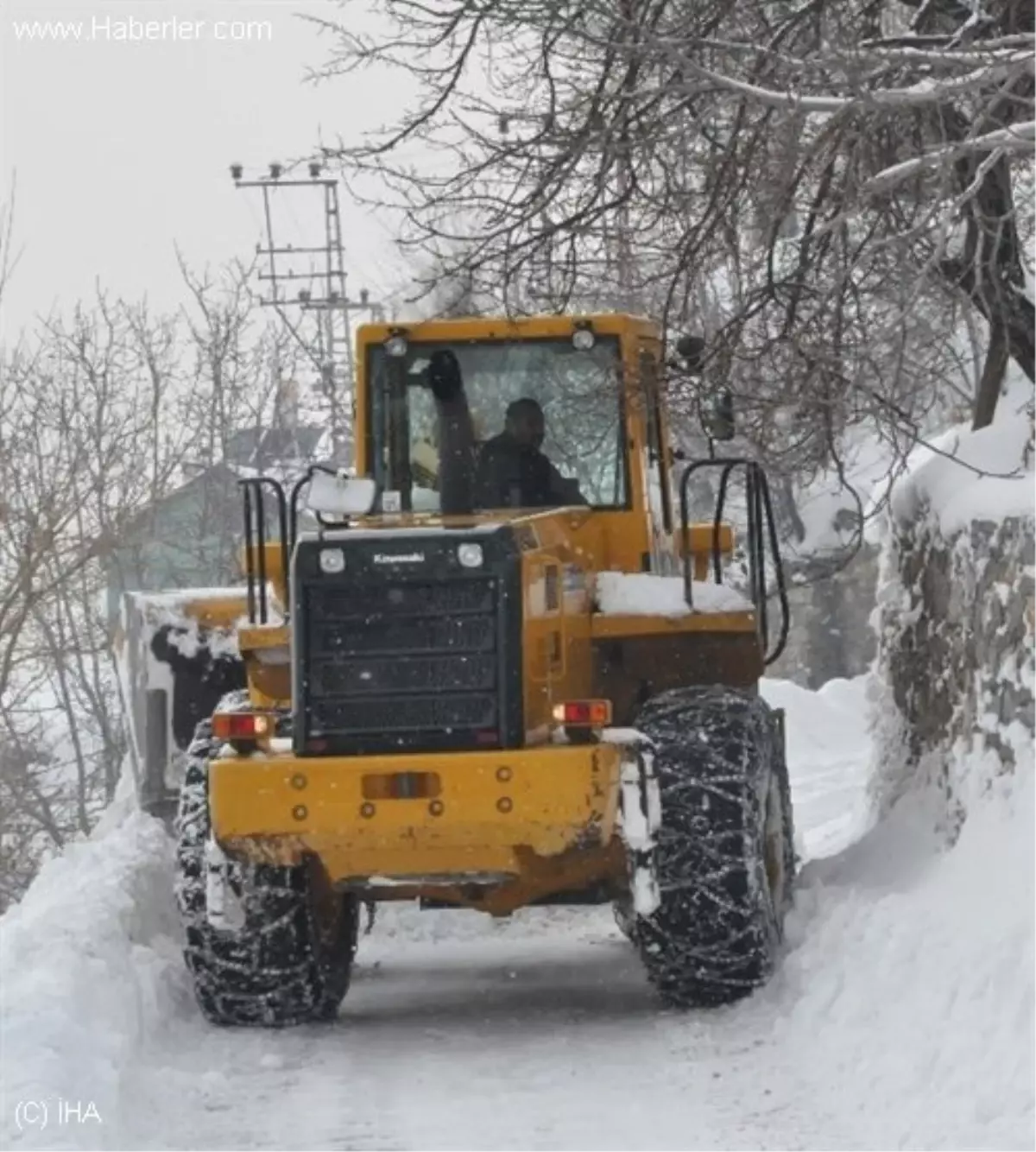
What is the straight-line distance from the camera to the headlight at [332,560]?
8.48m

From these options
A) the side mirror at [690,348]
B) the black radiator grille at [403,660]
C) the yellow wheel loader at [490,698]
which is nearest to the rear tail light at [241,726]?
the yellow wheel loader at [490,698]

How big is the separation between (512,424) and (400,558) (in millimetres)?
1551

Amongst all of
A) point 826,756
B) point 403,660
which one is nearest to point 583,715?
point 403,660

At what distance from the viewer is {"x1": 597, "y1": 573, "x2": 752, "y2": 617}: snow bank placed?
9406 millimetres

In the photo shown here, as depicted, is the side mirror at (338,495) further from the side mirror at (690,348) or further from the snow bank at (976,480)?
the snow bank at (976,480)

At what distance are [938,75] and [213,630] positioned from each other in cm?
500

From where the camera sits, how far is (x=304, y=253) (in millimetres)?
40812

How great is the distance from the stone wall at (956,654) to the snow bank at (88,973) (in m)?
3.42

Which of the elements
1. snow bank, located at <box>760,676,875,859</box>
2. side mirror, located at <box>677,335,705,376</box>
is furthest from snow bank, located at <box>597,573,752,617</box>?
snow bank, located at <box>760,676,875,859</box>

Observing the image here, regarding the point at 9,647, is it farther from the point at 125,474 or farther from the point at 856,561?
the point at 856,561

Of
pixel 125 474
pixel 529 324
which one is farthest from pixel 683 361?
pixel 125 474

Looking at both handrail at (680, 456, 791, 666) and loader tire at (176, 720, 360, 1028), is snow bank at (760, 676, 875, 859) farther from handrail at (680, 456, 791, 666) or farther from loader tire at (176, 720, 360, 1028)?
loader tire at (176, 720, 360, 1028)

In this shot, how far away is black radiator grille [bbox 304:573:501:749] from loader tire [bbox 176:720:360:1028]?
0.75 meters

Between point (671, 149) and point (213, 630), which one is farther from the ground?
point (671, 149)
